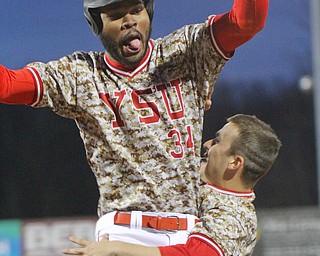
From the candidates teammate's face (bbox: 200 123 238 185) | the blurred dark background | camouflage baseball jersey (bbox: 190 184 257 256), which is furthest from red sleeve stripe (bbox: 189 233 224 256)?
the blurred dark background

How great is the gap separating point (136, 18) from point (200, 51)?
0.17 metres

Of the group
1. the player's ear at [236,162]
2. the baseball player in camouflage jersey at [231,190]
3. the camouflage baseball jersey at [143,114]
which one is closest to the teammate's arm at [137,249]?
the baseball player in camouflage jersey at [231,190]

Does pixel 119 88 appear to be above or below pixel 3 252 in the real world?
above

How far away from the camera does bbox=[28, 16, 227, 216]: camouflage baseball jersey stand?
6.11ft

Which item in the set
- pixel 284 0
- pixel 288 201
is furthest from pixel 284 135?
pixel 284 0

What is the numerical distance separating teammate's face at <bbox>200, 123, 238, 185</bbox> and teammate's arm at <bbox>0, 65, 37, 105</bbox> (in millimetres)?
447

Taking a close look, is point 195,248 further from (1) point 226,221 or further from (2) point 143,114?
(2) point 143,114

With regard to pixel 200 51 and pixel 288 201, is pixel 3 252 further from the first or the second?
pixel 200 51

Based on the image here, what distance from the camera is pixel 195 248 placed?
1811 mm

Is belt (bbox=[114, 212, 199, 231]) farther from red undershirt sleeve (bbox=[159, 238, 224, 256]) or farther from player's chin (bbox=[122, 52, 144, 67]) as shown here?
player's chin (bbox=[122, 52, 144, 67])

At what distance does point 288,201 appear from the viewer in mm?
4340

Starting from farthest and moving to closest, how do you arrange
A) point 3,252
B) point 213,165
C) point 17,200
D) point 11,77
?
point 17,200 < point 3,252 < point 213,165 < point 11,77

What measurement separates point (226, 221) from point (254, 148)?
203mm

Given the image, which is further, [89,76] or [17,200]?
[17,200]
